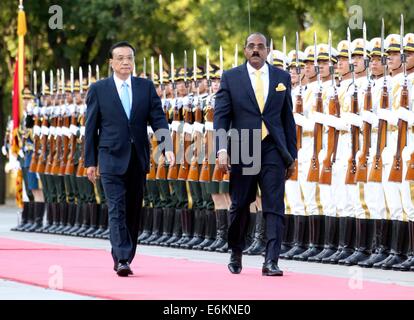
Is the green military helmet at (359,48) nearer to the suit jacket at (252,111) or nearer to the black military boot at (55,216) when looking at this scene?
the suit jacket at (252,111)

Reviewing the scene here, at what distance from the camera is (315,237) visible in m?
16.2

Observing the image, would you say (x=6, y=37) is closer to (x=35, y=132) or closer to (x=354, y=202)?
(x=35, y=132)

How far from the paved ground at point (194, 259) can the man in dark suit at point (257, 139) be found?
855mm

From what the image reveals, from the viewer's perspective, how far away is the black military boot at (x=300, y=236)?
643 inches

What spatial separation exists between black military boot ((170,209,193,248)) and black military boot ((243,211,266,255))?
210 cm

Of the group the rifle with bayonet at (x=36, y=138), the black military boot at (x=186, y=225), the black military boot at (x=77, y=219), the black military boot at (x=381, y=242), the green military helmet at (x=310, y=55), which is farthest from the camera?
the rifle with bayonet at (x=36, y=138)

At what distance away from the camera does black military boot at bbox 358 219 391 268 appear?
1477 cm

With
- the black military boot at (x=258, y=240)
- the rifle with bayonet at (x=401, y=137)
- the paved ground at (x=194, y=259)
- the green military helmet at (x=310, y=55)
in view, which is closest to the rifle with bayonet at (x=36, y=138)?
the paved ground at (x=194, y=259)

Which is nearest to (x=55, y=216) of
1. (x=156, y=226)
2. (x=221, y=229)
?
(x=156, y=226)

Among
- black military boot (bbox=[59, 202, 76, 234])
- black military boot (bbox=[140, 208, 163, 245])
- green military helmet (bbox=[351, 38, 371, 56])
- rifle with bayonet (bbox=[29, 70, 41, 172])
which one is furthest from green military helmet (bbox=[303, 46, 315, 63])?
rifle with bayonet (bbox=[29, 70, 41, 172])

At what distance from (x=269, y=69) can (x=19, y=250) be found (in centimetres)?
503

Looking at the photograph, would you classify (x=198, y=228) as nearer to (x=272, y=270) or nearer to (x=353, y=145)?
(x=353, y=145)

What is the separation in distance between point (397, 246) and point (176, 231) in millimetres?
5508

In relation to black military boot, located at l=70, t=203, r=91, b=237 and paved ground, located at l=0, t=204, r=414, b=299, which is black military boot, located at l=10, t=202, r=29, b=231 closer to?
paved ground, located at l=0, t=204, r=414, b=299
